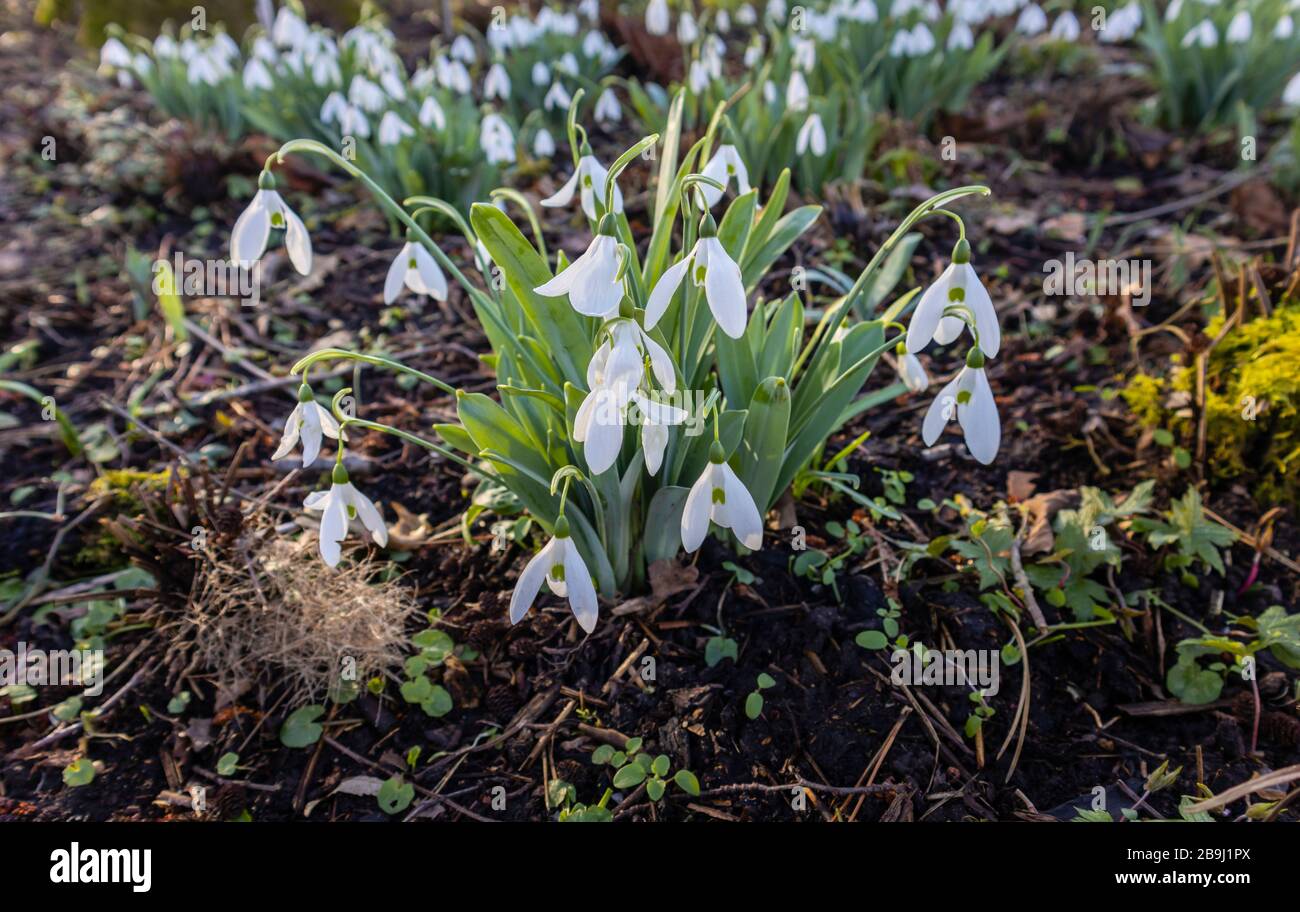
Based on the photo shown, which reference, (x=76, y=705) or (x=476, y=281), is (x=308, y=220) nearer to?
(x=476, y=281)

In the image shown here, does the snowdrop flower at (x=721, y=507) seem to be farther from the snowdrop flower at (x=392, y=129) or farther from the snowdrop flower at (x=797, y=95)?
the snowdrop flower at (x=392, y=129)

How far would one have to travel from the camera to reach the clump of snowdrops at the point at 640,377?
1.27m

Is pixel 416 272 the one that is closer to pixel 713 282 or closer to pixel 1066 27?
pixel 713 282

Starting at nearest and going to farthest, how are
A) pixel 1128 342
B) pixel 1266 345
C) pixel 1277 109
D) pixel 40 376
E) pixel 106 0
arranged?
pixel 1266 345
pixel 1128 342
pixel 40 376
pixel 1277 109
pixel 106 0

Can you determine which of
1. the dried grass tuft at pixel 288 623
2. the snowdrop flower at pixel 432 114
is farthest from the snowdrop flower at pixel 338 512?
the snowdrop flower at pixel 432 114

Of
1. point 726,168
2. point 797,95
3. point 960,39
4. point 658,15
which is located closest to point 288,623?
point 726,168

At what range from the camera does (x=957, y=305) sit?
4.57ft

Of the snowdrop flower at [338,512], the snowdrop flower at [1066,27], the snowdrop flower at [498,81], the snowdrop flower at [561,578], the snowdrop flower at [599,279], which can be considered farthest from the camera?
the snowdrop flower at [1066,27]

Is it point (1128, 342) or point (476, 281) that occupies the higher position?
point (476, 281)

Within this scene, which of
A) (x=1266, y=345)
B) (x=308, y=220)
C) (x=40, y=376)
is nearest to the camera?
(x=1266, y=345)

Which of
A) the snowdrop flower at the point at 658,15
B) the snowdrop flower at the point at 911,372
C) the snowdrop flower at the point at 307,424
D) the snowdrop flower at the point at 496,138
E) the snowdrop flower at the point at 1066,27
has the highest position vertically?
the snowdrop flower at the point at 1066,27

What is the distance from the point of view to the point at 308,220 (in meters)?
3.42

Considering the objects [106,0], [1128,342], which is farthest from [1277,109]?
[106,0]
